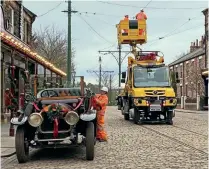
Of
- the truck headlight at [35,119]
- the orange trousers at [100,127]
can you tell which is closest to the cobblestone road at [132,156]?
the orange trousers at [100,127]

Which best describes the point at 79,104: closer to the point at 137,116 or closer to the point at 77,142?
the point at 77,142

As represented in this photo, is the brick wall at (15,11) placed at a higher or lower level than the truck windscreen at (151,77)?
higher

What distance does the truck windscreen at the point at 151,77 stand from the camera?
20094 millimetres

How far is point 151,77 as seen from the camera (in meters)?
20.2

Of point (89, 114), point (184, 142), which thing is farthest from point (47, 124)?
point (184, 142)

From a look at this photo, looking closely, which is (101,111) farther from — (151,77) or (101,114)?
(151,77)

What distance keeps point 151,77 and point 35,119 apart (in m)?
11.6

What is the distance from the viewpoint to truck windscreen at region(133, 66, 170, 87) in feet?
65.9

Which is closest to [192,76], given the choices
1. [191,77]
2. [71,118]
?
[191,77]

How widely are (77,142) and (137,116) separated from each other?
34.4ft

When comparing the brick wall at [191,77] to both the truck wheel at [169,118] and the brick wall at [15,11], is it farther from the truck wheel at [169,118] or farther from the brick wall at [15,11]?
the truck wheel at [169,118]

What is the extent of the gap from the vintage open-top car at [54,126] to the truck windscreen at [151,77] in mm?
10214

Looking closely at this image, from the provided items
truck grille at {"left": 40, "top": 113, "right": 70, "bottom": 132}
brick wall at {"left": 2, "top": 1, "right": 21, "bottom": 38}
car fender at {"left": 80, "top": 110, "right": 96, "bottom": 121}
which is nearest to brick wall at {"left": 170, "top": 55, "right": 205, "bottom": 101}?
brick wall at {"left": 2, "top": 1, "right": 21, "bottom": 38}

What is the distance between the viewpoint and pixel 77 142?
9680 millimetres
